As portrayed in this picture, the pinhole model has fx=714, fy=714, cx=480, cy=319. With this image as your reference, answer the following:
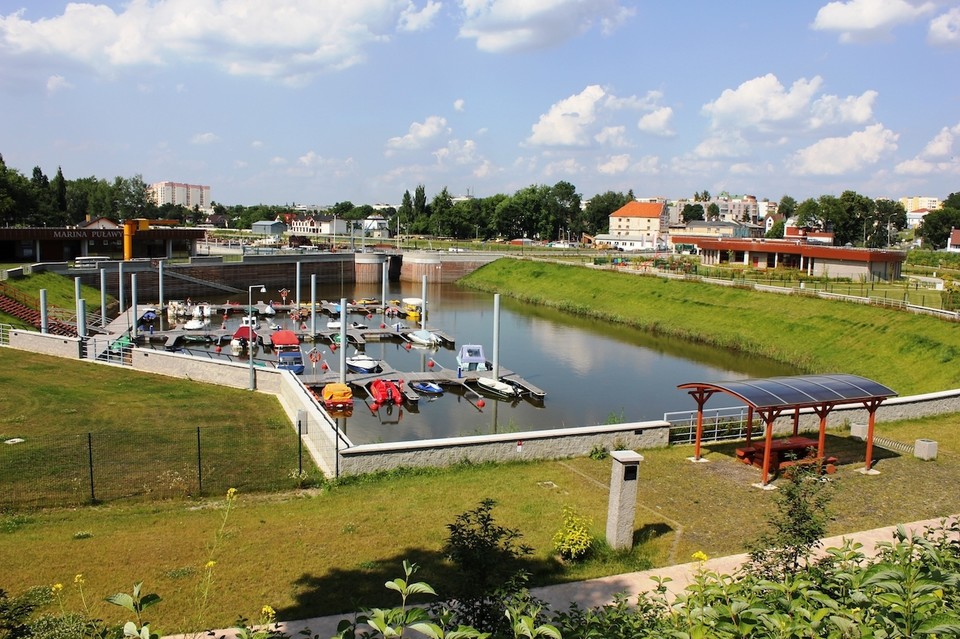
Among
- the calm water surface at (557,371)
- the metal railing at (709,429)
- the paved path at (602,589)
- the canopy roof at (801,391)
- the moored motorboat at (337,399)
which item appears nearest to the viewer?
the paved path at (602,589)

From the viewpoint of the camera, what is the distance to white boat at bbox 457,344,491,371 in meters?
42.1

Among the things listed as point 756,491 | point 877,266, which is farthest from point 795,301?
point 756,491

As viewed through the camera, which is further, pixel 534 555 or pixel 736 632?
pixel 534 555

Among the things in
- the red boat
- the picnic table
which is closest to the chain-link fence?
the red boat

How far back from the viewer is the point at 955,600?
21.9 ft

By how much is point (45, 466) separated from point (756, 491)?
61.2ft

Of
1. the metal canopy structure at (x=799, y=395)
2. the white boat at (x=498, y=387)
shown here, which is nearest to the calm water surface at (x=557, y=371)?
the white boat at (x=498, y=387)

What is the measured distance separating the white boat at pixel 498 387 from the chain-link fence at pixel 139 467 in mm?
16246

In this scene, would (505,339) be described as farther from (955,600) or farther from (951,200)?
(951,200)

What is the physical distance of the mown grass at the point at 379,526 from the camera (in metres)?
12.7

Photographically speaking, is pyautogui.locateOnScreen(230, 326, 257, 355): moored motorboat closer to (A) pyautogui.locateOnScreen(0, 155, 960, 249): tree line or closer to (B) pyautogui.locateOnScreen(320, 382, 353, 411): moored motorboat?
(B) pyautogui.locateOnScreen(320, 382, 353, 411): moored motorboat

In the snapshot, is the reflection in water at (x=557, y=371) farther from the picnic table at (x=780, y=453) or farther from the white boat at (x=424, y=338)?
the picnic table at (x=780, y=453)

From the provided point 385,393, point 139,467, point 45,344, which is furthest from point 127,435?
point 45,344

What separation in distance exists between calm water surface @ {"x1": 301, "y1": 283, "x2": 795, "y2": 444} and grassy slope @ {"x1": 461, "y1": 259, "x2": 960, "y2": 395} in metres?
2.20
